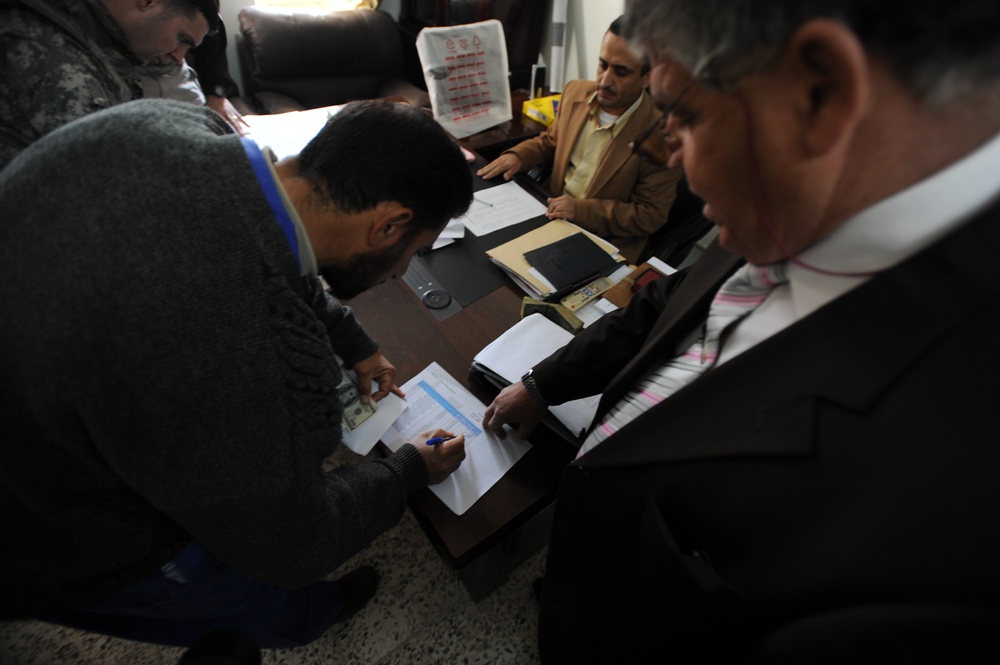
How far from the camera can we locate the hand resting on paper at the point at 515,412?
1012 millimetres

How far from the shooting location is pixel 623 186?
199 centimetres

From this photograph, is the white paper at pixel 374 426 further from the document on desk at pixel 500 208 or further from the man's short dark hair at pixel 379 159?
the document on desk at pixel 500 208

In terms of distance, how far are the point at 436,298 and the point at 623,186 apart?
43.8 inches

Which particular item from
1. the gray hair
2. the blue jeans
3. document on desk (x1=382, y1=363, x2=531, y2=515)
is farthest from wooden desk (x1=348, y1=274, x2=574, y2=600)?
the gray hair

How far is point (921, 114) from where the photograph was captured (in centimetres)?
41

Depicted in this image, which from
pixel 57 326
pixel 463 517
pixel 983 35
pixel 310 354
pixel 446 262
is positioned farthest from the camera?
pixel 446 262

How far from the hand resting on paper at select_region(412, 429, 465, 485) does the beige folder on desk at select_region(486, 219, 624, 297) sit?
1.94 feet

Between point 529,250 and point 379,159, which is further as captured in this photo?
point 529,250

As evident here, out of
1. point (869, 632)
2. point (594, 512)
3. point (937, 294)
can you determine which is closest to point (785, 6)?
point (937, 294)

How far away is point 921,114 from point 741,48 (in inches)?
6.7

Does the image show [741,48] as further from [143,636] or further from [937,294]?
[143,636]

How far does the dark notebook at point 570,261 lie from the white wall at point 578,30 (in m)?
1.98

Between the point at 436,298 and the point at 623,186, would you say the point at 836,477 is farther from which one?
the point at 623,186

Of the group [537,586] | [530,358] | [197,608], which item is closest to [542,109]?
[530,358]
